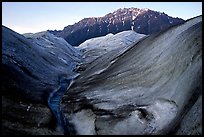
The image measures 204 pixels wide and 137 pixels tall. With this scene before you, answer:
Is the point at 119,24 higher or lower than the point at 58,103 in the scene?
lower

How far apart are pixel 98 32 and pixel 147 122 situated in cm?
8644

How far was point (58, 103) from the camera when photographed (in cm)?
1243

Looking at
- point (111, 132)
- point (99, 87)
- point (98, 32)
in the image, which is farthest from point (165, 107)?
point (98, 32)

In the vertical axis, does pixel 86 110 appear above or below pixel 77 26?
above

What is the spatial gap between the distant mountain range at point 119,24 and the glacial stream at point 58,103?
71.6 meters

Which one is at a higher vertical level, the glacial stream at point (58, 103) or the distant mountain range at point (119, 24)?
the glacial stream at point (58, 103)

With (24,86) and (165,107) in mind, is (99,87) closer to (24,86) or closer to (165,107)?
(24,86)

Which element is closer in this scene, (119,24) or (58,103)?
(58,103)

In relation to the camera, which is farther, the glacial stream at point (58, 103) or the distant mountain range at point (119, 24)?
the distant mountain range at point (119, 24)

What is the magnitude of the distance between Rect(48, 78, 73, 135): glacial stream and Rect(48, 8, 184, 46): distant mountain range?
71.6 metres

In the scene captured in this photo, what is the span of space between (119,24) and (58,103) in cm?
9065

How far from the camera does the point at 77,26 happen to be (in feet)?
361

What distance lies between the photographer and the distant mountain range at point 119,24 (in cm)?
9475

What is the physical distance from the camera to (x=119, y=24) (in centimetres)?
10150
